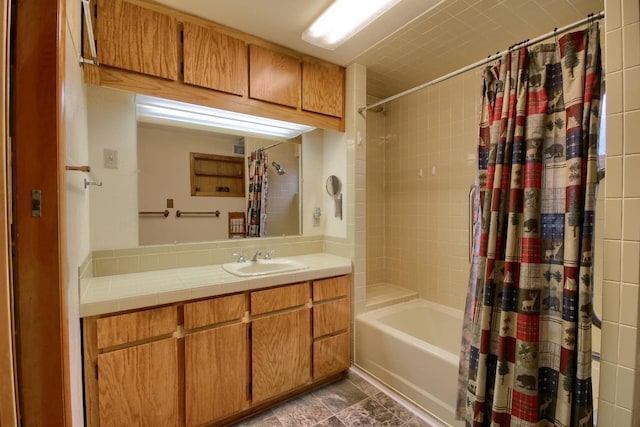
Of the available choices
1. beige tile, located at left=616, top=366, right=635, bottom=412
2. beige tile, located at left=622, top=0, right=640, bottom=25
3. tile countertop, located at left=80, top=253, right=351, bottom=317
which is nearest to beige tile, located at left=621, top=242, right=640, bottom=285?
beige tile, located at left=616, top=366, right=635, bottom=412

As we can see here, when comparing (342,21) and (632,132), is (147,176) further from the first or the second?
(632,132)

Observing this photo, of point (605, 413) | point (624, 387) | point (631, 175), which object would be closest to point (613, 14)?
point (631, 175)

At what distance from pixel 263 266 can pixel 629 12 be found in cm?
216

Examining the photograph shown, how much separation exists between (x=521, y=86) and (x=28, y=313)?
6.12 feet

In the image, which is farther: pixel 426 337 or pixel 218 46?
pixel 426 337

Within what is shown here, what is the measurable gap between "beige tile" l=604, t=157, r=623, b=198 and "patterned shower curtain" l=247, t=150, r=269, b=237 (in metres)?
2.02

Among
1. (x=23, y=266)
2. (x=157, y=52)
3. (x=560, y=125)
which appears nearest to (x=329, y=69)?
(x=157, y=52)

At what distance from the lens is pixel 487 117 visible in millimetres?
1391

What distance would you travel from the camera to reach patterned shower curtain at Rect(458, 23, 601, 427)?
1.04 metres

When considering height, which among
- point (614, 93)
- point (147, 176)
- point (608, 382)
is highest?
point (614, 93)

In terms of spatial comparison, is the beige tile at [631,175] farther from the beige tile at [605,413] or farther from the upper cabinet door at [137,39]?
the upper cabinet door at [137,39]

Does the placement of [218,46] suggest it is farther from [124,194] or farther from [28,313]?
[28,313]

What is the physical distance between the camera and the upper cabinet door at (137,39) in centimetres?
149

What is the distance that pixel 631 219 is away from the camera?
88 centimetres
